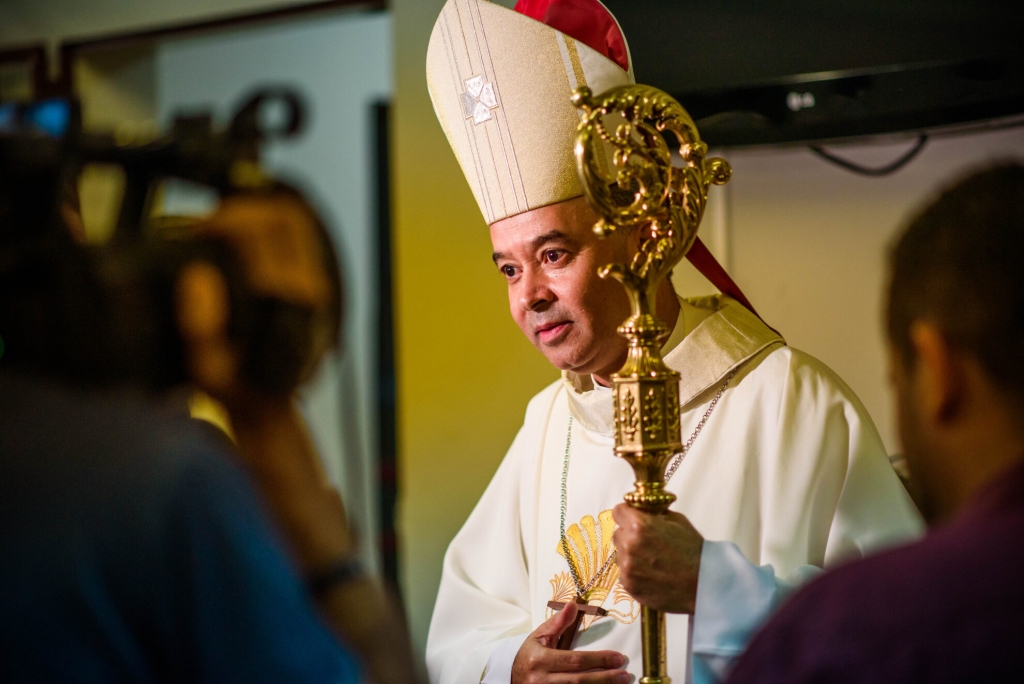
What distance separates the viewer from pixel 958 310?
1.19 m

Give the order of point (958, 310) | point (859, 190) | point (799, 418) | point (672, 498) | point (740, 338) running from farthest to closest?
point (859, 190), point (740, 338), point (799, 418), point (672, 498), point (958, 310)

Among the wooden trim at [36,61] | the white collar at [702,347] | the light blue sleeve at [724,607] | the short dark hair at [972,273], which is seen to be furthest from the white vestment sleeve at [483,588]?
the wooden trim at [36,61]

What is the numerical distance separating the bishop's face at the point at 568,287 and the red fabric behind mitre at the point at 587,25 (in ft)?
0.99

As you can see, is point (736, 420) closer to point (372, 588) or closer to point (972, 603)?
point (372, 588)

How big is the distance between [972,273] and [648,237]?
545mm

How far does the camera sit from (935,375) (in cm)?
120

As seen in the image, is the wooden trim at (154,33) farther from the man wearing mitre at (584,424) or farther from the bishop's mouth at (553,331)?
the bishop's mouth at (553,331)

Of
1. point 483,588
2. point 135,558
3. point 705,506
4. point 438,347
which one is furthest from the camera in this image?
point 438,347

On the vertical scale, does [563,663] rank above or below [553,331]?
below

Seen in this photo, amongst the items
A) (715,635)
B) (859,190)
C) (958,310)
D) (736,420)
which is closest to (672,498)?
(715,635)

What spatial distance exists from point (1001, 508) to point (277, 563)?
770 millimetres

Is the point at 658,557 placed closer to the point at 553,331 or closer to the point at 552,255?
the point at 553,331

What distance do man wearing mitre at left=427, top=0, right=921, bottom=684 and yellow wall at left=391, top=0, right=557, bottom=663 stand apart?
26 centimetres

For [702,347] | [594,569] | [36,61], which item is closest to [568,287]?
[702,347]
